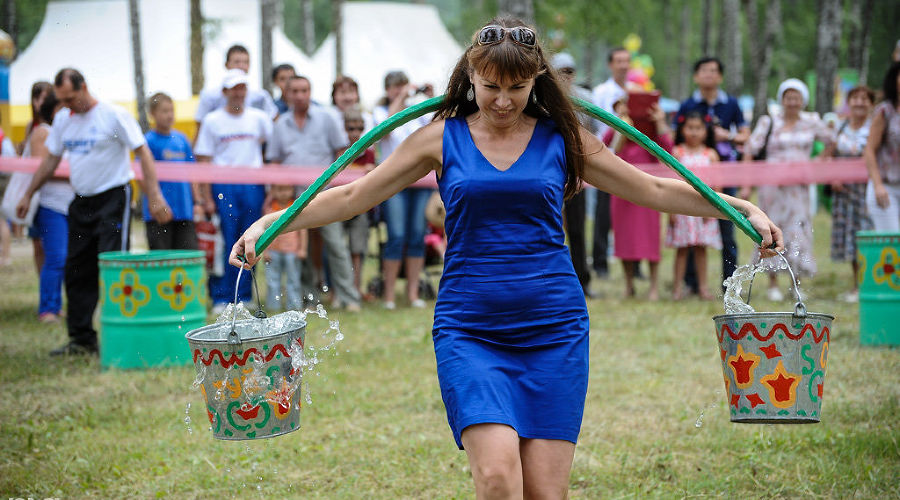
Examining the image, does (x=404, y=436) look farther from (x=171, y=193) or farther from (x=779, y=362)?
(x=171, y=193)

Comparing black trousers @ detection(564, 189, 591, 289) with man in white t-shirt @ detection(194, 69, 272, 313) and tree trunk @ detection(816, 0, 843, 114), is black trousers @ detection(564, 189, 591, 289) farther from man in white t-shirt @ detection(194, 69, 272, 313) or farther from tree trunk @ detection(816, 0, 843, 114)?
tree trunk @ detection(816, 0, 843, 114)

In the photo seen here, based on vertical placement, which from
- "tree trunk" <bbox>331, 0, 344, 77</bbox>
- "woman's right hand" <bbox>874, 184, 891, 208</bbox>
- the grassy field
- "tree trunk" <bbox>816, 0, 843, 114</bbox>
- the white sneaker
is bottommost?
the grassy field

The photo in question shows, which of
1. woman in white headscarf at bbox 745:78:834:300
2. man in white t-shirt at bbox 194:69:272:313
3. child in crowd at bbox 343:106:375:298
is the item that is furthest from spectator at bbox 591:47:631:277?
man in white t-shirt at bbox 194:69:272:313

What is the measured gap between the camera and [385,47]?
28641 millimetres

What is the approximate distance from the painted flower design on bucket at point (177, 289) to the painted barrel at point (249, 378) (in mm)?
3772

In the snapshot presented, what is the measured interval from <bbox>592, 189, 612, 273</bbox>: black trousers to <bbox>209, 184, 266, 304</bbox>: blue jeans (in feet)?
13.6

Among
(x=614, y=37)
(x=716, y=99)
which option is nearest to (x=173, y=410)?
(x=716, y=99)

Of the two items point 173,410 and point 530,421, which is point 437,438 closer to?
point 173,410

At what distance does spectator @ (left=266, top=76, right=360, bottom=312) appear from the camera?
32.3ft

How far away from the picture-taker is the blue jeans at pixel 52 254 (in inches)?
372

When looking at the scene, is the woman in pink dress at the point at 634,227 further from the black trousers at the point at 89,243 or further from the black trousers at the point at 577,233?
the black trousers at the point at 89,243

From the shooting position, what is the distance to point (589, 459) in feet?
17.2

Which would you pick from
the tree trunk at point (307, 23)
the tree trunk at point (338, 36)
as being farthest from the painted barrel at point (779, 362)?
the tree trunk at point (307, 23)

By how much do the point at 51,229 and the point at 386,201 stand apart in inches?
121
